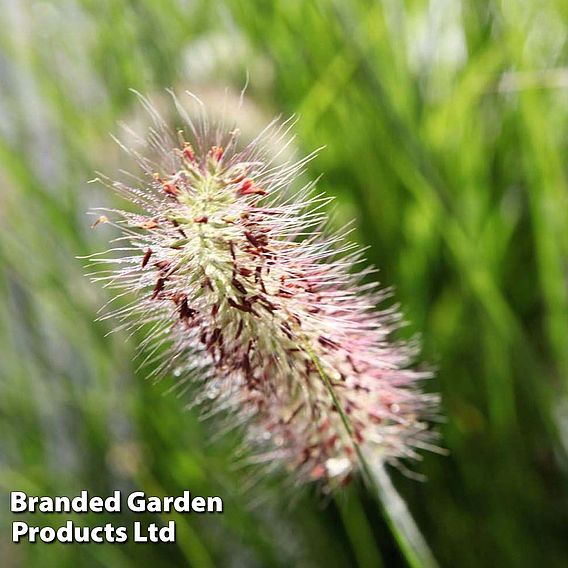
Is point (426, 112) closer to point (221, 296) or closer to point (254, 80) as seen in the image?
point (254, 80)

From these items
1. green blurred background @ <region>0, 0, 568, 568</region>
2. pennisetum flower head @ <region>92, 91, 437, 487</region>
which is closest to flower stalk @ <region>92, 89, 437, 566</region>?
pennisetum flower head @ <region>92, 91, 437, 487</region>

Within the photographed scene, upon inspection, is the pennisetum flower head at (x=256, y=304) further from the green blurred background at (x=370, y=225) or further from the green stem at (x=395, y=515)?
the green blurred background at (x=370, y=225)

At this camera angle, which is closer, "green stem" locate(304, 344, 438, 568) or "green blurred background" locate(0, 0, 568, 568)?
"green stem" locate(304, 344, 438, 568)

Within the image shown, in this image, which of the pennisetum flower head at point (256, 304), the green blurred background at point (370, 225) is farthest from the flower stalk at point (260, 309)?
the green blurred background at point (370, 225)

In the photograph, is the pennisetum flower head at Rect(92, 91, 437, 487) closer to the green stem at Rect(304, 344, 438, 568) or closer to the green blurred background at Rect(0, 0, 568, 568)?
the green stem at Rect(304, 344, 438, 568)

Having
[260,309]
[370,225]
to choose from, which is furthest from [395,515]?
[370,225]

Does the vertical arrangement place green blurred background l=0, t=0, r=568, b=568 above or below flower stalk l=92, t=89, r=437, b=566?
above

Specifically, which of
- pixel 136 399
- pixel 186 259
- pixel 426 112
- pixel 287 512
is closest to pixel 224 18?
pixel 426 112
